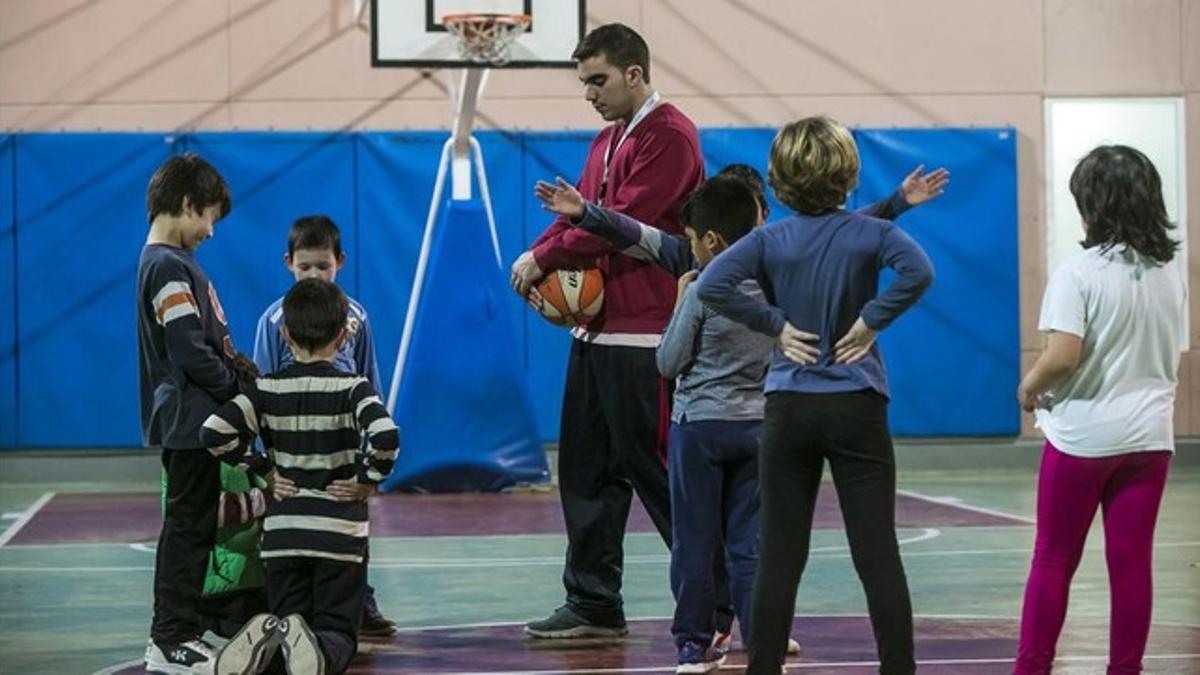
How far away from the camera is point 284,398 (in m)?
5.79

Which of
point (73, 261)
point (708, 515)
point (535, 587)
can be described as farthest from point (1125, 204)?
point (73, 261)

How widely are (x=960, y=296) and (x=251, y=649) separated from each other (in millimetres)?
10295

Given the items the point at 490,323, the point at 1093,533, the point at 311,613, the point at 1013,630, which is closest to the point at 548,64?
the point at 490,323

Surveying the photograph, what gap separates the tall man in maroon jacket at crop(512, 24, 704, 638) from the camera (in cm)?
681

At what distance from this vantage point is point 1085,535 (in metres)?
5.30

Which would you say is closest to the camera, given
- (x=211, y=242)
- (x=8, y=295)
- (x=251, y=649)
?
(x=251, y=649)

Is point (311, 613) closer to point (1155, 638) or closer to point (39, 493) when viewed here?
point (1155, 638)

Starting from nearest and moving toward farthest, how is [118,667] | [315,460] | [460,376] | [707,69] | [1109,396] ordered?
[1109,396]
[315,460]
[118,667]
[460,376]
[707,69]

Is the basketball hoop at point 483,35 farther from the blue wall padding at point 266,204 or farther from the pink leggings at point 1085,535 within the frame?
the pink leggings at point 1085,535

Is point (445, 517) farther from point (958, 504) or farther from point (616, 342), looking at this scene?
point (616, 342)

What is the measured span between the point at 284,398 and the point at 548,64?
300 inches

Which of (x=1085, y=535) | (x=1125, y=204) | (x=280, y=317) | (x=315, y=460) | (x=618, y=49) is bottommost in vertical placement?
(x=1085, y=535)

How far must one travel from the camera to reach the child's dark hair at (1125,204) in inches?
207

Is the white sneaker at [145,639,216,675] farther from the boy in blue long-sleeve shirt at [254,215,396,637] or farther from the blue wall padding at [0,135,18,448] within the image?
the blue wall padding at [0,135,18,448]
